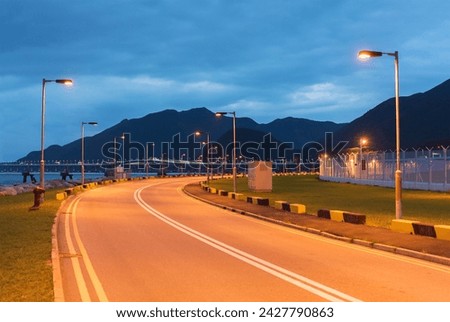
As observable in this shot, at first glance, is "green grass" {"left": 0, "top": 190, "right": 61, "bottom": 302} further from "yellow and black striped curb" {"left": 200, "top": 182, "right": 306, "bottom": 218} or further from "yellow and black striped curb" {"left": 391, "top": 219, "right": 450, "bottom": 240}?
"yellow and black striped curb" {"left": 200, "top": 182, "right": 306, "bottom": 218}

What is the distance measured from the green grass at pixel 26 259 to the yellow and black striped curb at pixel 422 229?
11.0 metres

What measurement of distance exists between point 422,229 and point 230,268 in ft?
27.4

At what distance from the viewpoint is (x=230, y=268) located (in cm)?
1333

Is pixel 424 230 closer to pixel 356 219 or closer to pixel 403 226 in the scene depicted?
pixel 403 226

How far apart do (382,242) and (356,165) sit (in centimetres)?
5984

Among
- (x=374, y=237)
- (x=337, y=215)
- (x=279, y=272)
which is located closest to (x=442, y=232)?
(x=374, y=237)

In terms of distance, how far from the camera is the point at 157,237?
19.7 m

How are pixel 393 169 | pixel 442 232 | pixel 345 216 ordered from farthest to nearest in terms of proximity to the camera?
1. pixel 393 169
2. pixel 345 216
3. pixel 442 232

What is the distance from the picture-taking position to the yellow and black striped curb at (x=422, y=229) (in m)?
18.1

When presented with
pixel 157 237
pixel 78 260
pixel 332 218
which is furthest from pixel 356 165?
pixel 78 260

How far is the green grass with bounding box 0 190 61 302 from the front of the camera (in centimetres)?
1032

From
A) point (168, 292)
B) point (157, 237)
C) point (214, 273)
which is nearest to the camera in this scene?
point (168, 292)

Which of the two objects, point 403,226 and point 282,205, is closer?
point 403,226
